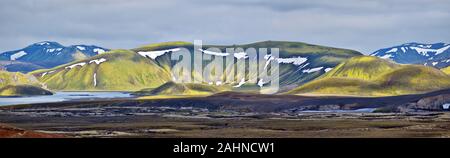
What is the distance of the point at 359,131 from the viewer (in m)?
79.7

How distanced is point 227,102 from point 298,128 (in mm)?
72145

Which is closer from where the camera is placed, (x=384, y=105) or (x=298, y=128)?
(x=298, y=128)

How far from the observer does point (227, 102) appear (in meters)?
158
